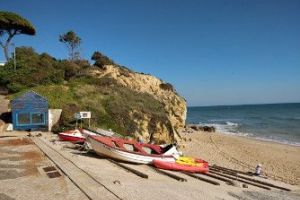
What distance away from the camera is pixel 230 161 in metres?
26.3

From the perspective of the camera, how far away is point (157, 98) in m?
42.5

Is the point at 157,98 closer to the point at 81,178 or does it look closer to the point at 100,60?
the point at 100,60

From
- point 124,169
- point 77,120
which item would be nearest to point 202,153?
point 77,120

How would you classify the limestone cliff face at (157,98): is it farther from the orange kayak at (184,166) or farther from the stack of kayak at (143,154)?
the orange kayak at (184,166)

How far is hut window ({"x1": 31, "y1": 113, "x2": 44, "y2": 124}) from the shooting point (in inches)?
949

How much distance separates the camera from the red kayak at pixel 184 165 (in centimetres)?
1634

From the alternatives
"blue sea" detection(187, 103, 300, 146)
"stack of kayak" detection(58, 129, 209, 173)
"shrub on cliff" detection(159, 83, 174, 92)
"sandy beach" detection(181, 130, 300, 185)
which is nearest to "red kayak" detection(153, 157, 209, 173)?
"stack of kayak" detection(58, 129, 209, 173)

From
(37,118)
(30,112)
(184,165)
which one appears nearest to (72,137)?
(37,118)

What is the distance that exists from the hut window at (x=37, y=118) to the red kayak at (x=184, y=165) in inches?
478

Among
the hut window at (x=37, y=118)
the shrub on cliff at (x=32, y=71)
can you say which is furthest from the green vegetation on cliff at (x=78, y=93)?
the hut window at (x=37, y=118)

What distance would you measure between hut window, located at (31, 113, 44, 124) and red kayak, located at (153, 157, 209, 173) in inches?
478

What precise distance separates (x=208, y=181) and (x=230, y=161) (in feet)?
40.5

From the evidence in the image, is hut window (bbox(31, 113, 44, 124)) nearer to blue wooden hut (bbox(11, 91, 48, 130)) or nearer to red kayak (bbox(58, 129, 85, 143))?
blue wooden hut (bbox(11, 91, 48, 130))

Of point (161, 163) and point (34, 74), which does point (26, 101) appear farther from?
point (161, 163)
